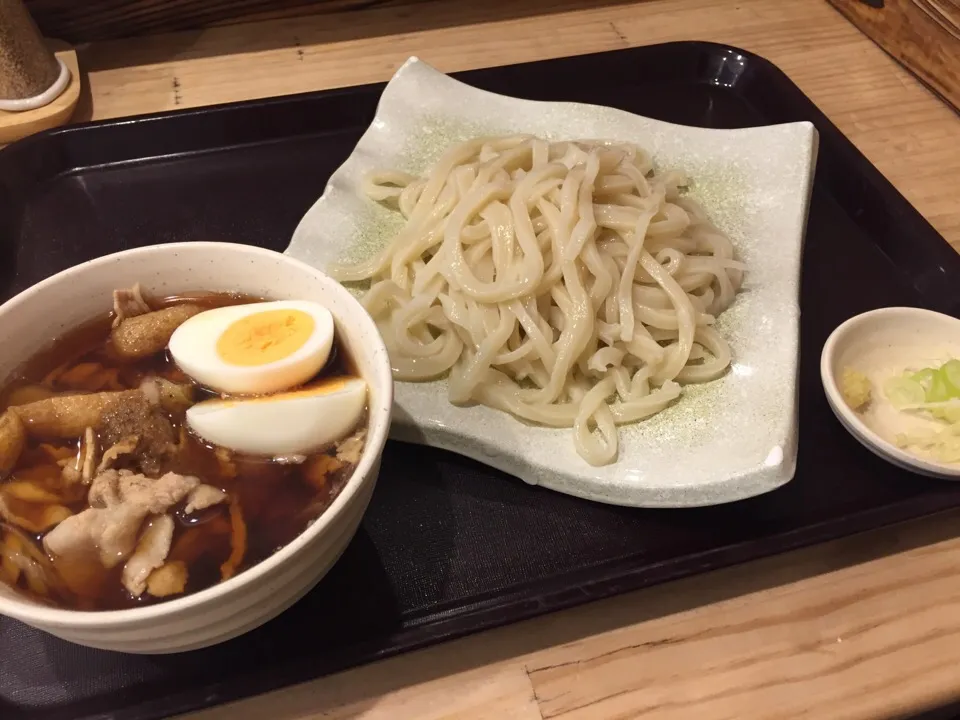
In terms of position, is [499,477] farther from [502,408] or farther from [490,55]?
[490,55]

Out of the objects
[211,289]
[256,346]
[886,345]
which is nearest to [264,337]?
[256,346]

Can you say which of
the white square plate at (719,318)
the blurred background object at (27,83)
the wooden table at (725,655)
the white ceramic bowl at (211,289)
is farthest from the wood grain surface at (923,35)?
the blurred background object at (27,83)

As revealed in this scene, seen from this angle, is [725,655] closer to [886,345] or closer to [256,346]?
A: [886,345]

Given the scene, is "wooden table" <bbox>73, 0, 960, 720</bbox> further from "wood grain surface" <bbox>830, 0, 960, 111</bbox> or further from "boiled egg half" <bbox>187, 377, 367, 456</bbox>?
"wood grain surface" <bbox>830, 0, 960, 111</bbox>

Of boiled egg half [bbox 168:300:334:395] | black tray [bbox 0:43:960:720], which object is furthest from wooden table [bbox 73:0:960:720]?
boiled egg half [bbox 168:300:334:395]

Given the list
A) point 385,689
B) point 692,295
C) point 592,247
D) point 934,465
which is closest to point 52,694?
point 385,689

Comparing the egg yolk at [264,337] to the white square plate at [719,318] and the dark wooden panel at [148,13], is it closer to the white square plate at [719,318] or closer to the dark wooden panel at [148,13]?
the white square plate at [719,318]

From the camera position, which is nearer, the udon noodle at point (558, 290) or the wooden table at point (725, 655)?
the wooden table at point (725, 655)
